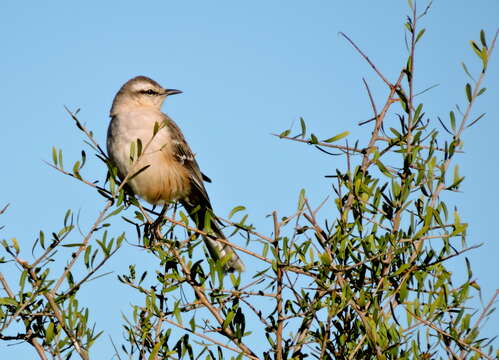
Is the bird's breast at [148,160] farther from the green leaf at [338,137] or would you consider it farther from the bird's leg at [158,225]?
the green leaf at [338,137]

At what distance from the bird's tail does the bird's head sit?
1135mm

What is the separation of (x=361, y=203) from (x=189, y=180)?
3.31 metres

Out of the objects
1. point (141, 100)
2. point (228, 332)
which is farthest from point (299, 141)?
point (141, 100)

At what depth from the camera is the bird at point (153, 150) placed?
5.13 m

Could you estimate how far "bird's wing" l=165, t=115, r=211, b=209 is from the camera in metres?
5.68

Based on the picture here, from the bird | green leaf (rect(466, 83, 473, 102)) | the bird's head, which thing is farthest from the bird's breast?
green leaf (rect(466, 83, 473, 102))

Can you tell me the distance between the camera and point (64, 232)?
8.32 feet

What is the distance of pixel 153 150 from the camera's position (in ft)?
17.6

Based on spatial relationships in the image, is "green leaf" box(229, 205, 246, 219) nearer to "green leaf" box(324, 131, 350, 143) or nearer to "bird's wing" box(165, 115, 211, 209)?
"green leaf" box(324, 131, 350, 143)

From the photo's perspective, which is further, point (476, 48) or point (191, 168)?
point (191, 168)

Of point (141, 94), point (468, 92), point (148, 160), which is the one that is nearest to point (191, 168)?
point (148, 160)

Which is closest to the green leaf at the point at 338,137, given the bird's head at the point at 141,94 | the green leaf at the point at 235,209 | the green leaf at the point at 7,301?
the green leaf at the point at 235,209

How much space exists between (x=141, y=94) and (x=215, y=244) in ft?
8.42

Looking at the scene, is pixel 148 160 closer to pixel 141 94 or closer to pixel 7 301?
pixel 141 94
